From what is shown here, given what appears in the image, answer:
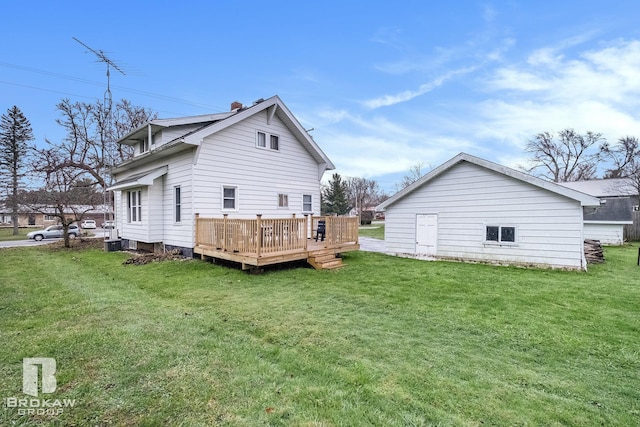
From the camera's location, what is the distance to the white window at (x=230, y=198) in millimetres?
11352

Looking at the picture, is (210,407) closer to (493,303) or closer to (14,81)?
(493,303)

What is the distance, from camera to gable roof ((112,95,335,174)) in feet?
33.4

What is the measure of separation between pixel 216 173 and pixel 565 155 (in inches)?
1660

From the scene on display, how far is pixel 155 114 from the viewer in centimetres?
2459

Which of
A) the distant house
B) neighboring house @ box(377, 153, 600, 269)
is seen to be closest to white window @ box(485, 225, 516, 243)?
neighboring house @ box(377, 153, 600, 269)

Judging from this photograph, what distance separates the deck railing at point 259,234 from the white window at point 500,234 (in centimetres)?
536

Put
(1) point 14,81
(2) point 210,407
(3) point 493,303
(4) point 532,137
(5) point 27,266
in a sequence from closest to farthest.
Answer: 1. (2) point 210,407
2. (3) point 493,303
3. (5) point 27,266
4. (1) point 14,81
5. (4) point 532,137

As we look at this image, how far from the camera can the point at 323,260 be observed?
9633mm

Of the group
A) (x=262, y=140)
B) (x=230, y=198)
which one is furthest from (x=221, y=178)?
(x=262, y=140)

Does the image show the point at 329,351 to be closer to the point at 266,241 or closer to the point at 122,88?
the point at 266,241

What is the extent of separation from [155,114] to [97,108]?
3.98 metres

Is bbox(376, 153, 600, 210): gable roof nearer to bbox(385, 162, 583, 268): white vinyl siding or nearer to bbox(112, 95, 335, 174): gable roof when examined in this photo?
bbox(385, 162, 583, 268): white vinyl siding

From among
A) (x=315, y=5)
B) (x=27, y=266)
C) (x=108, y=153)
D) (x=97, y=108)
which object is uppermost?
(x=315, y=5)

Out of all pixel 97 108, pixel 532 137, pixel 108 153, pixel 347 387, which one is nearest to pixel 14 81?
pixel 97 108
